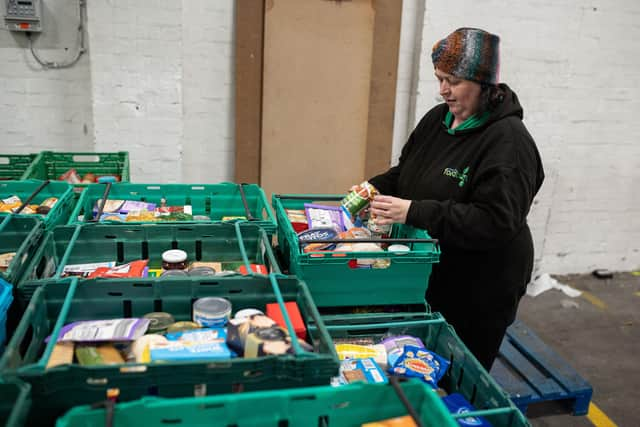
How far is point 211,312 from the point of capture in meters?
1.39

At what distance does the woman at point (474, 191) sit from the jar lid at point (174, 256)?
0.74m

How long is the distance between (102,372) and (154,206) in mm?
1427

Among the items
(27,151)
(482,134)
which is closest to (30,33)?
(27,151)

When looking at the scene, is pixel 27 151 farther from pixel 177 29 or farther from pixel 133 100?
pixel 177 29

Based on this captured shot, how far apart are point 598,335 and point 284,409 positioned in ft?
12.5

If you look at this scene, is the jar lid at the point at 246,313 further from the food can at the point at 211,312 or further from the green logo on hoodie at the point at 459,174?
the green logo on hoodie at the point at 459,174

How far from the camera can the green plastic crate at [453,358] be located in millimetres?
1410

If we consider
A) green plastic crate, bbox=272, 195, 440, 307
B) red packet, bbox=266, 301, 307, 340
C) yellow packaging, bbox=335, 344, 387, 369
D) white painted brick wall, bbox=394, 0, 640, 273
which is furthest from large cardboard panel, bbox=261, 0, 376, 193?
red packet, bbox=266, 301, 307, 340

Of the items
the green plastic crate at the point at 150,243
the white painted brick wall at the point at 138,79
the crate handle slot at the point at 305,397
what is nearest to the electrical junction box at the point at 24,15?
the white painted brick wall at the point at 138,79

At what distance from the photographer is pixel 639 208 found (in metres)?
5.10

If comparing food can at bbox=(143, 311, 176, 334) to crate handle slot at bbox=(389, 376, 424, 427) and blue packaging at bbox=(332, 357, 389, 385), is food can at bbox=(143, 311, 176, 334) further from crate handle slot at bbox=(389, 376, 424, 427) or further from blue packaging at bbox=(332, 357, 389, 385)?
crate handle slot at bbox=(389, 376, 424, 427)

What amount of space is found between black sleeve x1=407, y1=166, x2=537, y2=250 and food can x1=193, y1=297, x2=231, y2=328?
83 cm

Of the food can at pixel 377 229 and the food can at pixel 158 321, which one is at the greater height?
the food can at pixel 377 229

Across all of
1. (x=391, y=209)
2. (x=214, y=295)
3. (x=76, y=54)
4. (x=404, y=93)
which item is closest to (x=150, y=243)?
(x=214, y=295)
